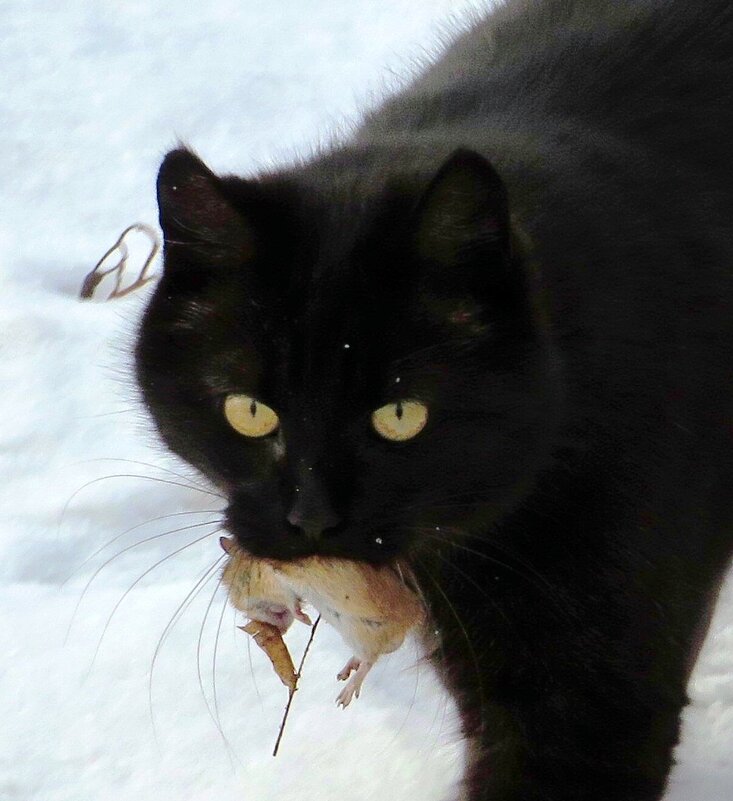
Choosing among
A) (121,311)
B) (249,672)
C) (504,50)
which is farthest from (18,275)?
(504,50)

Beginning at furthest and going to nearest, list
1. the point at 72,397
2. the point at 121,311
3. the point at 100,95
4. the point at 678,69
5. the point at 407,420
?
the point at 100,95 < the point at 121,311 < the point at 72,397 < the point at 678,69 < the point at 407,420

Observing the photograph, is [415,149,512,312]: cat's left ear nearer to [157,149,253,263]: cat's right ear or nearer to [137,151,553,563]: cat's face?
[137,151,553,563]: cat's face

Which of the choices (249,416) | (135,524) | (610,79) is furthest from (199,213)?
(135,524)

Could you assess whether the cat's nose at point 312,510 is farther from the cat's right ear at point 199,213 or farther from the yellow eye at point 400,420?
Answer: the cat's right ear at point 199,213

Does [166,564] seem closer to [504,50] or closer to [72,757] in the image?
[72,757]

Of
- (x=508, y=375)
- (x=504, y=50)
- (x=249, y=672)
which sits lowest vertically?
(x=249, y=672)

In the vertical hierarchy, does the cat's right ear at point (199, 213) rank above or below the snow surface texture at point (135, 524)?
above

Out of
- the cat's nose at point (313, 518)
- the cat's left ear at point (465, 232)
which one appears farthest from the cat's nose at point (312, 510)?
the cat's left ear at point (465, 232)

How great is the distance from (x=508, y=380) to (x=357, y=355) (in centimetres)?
12

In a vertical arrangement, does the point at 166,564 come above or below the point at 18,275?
below

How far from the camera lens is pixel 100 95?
2592 mm

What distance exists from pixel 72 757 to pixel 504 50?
2.80 ft

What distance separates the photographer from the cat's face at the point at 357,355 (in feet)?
3.16

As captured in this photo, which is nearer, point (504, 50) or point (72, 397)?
point (504, 50)
